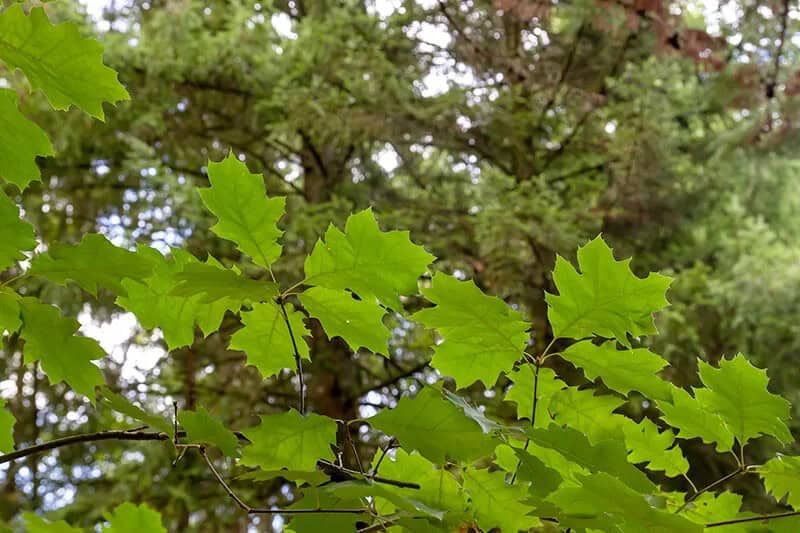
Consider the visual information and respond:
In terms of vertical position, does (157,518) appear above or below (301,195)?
below

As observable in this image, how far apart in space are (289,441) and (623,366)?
326mm

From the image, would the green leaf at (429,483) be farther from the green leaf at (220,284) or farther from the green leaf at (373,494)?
the green leaf at (220,284)

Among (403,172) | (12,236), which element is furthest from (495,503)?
(403,172)

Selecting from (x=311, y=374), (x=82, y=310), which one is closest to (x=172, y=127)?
(x=82, y=310)

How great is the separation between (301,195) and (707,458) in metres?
3.36

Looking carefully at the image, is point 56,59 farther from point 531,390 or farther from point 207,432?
point 531,390

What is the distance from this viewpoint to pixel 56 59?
2.16 feet

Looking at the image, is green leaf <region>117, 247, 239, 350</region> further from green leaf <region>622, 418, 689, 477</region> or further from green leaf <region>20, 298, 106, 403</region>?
green leaf <region>622, 418, 689, 477</region>

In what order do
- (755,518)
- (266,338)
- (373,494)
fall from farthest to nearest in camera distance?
(266,338) < (755,518) < (373,494)

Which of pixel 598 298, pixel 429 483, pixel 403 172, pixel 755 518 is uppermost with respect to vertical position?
pixel 403 172

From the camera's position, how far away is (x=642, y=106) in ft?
16.3

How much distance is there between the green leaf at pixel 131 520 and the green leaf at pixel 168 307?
170mm

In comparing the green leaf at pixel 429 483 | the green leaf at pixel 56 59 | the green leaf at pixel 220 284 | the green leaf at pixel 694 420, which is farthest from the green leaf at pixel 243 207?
the green leaf at pixel 694 420

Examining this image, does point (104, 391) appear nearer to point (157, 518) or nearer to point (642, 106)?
point (157, 518)
